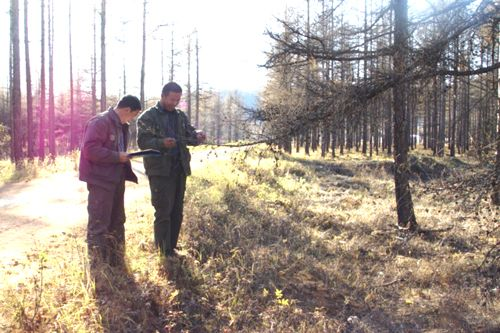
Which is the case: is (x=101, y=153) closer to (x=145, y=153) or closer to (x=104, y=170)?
(x=104, y=170)

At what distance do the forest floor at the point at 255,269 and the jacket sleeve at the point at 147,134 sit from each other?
627 millimetres

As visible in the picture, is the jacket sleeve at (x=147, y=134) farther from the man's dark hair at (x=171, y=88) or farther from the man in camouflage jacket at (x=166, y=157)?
the man's dark hair at (x=171, y=88)

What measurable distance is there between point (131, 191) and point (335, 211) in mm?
4646

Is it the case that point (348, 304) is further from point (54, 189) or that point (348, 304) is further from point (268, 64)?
point (54, 189)

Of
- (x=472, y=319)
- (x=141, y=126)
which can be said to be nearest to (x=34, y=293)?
(x=141, y=126)

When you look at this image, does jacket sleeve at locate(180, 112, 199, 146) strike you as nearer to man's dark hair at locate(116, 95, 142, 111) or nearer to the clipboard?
the clipboard

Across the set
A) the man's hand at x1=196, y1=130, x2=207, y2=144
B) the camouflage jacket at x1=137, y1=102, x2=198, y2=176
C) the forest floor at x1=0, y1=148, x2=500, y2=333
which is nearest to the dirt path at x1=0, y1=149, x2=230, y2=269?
the forest floor at x1=0, y1=148, x2=500, y2=333

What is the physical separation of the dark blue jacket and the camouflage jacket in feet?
1.06

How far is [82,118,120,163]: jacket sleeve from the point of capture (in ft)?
14.3

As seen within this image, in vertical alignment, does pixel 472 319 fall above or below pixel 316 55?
below

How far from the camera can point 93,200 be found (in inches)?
175

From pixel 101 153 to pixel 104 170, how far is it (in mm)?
207

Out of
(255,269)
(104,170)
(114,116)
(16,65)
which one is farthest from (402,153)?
(16,65)

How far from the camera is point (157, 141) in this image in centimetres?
475
